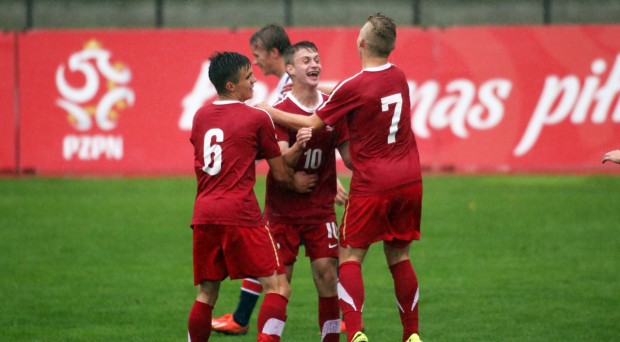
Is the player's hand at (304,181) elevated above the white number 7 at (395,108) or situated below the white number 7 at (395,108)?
below

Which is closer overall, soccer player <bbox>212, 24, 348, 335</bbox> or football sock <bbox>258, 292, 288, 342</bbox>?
football sock <bbox>258, 292, 288, 342</bbox>

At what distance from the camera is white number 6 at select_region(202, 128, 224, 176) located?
7.07 m

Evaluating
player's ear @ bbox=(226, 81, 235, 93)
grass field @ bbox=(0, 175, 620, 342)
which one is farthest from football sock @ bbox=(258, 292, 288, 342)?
grass field @ bbox=(0, 175, 620, 342)

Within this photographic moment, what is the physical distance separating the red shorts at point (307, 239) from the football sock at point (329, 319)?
31 cm

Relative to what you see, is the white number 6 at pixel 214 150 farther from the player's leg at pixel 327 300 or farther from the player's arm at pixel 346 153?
the player's leg at pixel 327 300

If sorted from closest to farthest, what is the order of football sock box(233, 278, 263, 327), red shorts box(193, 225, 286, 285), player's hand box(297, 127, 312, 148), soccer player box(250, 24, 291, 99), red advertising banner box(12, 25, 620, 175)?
red shorts box(193, 225, 286, 285) → player's hand box(297, 127, 312, 148) → football sock box(233, 278, 263, 327) → soccer player box(250, 24, 291, 99) → red advertising banner box(12, 25, 620, 175)

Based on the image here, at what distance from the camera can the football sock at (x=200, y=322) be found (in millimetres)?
7094

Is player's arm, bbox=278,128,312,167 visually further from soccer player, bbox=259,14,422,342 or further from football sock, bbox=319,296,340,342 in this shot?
football sock, bbox=319,296,340,342

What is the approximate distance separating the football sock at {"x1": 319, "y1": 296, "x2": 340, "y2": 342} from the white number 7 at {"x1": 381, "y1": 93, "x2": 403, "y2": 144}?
3.97 feet

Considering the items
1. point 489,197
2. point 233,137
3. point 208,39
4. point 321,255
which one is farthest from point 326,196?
point 208,39

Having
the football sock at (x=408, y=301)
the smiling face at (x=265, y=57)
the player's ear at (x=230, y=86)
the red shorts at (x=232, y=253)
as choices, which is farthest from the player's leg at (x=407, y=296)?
the smiling face at (x=265, y=57)

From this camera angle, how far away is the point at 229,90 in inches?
283

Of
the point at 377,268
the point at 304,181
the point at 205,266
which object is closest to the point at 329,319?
the point at 304,181

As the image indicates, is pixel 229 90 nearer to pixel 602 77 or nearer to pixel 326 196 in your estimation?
pixel 326 196
